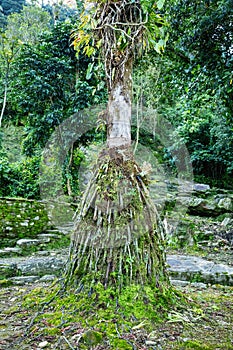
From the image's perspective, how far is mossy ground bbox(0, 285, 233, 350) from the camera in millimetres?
1312

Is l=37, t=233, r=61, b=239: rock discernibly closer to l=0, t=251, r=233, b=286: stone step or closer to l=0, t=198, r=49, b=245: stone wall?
l=0, t=198, r=49, b=245: stone wall

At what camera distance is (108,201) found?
5.55 feet

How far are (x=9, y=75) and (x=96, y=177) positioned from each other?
12278mm

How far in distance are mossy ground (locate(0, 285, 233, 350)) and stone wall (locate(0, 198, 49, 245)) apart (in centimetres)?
328

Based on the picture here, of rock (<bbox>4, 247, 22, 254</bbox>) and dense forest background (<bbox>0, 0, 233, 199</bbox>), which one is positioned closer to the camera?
dense forest background (<bbox>0, 0, 233, 199</bbox>)

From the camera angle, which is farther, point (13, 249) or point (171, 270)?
point (13, 249)

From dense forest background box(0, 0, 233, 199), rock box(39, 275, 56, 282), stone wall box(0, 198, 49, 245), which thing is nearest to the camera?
rock box(39, 275, 56, 282)

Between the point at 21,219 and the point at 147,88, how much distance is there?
5.29 metres

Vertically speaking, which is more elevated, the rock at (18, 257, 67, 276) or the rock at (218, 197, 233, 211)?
the rock at (218, 197, 233, 211)

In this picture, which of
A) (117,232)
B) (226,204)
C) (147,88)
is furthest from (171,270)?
(147,88)

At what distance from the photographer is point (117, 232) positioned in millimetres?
1656

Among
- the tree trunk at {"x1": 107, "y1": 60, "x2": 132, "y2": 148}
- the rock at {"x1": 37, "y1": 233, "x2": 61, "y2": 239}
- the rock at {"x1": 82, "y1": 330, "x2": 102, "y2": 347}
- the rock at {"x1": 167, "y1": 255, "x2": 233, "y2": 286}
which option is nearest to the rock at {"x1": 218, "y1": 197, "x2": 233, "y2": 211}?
the rock at {"x1": 167, "y1": 255, "x2": 233, "y2": 286}

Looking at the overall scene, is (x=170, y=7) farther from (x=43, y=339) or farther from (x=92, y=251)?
(x=43, y=339)

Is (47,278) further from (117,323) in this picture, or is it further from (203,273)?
(117,323)
